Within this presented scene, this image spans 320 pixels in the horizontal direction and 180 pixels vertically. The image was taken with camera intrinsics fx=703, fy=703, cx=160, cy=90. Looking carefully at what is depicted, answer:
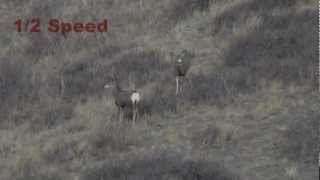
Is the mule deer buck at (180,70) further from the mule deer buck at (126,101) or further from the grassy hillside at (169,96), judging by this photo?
the mule deer buck at (126,101)

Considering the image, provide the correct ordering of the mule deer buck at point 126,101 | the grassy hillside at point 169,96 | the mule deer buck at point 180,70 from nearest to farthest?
the grassy hillside at point 169,96
the mule deer buck at point 126,101
the mule deer buck at point 180,70

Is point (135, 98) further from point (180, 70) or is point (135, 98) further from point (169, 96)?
point (180, 70)

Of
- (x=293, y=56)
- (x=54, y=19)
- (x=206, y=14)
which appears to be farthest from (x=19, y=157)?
(x=54, y=19)

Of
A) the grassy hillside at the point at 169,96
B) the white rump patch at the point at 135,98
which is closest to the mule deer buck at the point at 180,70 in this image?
the grassy hillside at the point at 169,96

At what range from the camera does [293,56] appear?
59.1 feet

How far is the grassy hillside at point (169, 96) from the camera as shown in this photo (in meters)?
12.1

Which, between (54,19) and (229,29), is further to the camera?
(54,19)

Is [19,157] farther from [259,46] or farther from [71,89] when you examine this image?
[259,46]

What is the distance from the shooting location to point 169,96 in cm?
1641

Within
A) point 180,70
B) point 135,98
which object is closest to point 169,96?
point 180,70

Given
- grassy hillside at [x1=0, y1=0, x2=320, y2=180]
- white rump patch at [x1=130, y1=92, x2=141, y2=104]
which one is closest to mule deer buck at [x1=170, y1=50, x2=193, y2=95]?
grassy hillside at [x1=0, y1=0, x2=320, y2=180]

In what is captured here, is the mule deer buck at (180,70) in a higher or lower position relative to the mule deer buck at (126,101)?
higher

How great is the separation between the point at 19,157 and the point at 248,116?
4732 millimetres

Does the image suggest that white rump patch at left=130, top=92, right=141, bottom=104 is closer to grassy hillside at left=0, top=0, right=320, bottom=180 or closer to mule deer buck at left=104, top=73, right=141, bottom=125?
mule deer buck at left=104, top=73, right=141, bottom=125
